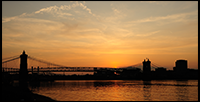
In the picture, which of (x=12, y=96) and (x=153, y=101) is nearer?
(x=12, y=96)

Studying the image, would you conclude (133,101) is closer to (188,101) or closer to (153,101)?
(153,101)

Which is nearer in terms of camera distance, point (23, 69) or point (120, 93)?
point (120, 93)

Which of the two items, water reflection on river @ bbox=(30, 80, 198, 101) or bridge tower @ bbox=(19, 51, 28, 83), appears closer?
water reflection on river @ bbox=(30, 80, 198, 101)

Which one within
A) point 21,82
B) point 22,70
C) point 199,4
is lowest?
point 21,82

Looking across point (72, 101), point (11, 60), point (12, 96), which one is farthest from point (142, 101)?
point (11, 60)

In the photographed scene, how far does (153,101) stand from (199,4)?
24510 millimetres

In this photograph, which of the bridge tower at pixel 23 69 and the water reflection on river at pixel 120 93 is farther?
the bridge tower at pixel 23 69

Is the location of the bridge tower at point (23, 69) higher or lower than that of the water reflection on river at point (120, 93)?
higher

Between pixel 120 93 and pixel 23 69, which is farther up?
pixel 23 69

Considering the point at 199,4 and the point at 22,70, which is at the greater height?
the point at 199,4

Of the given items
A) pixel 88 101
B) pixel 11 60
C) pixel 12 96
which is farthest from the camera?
pixel 11 60

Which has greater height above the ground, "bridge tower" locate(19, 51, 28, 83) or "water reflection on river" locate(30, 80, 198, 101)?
"bridge tower" locate(19, 51, 28, 83)

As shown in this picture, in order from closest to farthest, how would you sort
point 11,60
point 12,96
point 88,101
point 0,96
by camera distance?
point 0,96 → point 12,96 → point 88,101 → point 11,60

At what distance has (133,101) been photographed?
4862cm
